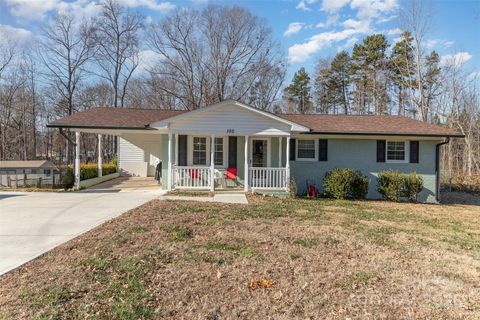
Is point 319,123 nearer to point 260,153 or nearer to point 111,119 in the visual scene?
point 260,153

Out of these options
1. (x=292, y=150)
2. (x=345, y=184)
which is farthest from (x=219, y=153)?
(x=345, y=184)

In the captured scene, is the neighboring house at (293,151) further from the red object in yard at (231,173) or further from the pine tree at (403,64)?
the pine tree at (403,64)

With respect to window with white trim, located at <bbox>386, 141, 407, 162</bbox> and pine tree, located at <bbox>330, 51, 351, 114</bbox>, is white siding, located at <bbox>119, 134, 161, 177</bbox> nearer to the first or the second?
window with white trim, located at <bbox>386, 141, 407, 162</bbox>

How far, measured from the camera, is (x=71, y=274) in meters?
3.96

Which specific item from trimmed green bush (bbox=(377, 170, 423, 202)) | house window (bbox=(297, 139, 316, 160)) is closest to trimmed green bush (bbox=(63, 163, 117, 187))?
house window (bbox=(297, 139, 316, 160))

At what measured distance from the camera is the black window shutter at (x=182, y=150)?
42.7 ft

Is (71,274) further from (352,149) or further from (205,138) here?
(352,149)

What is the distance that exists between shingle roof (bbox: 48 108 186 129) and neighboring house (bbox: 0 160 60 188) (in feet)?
6.64

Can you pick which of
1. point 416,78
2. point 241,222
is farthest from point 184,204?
point 416,78

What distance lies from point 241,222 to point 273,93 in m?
24.6

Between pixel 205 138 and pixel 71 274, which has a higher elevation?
pixel 205 138

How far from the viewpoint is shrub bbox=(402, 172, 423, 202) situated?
12321 millimetres

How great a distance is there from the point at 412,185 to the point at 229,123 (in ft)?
25.2

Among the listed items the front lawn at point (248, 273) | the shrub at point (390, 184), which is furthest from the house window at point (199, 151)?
the shrub at point (390, 184)
